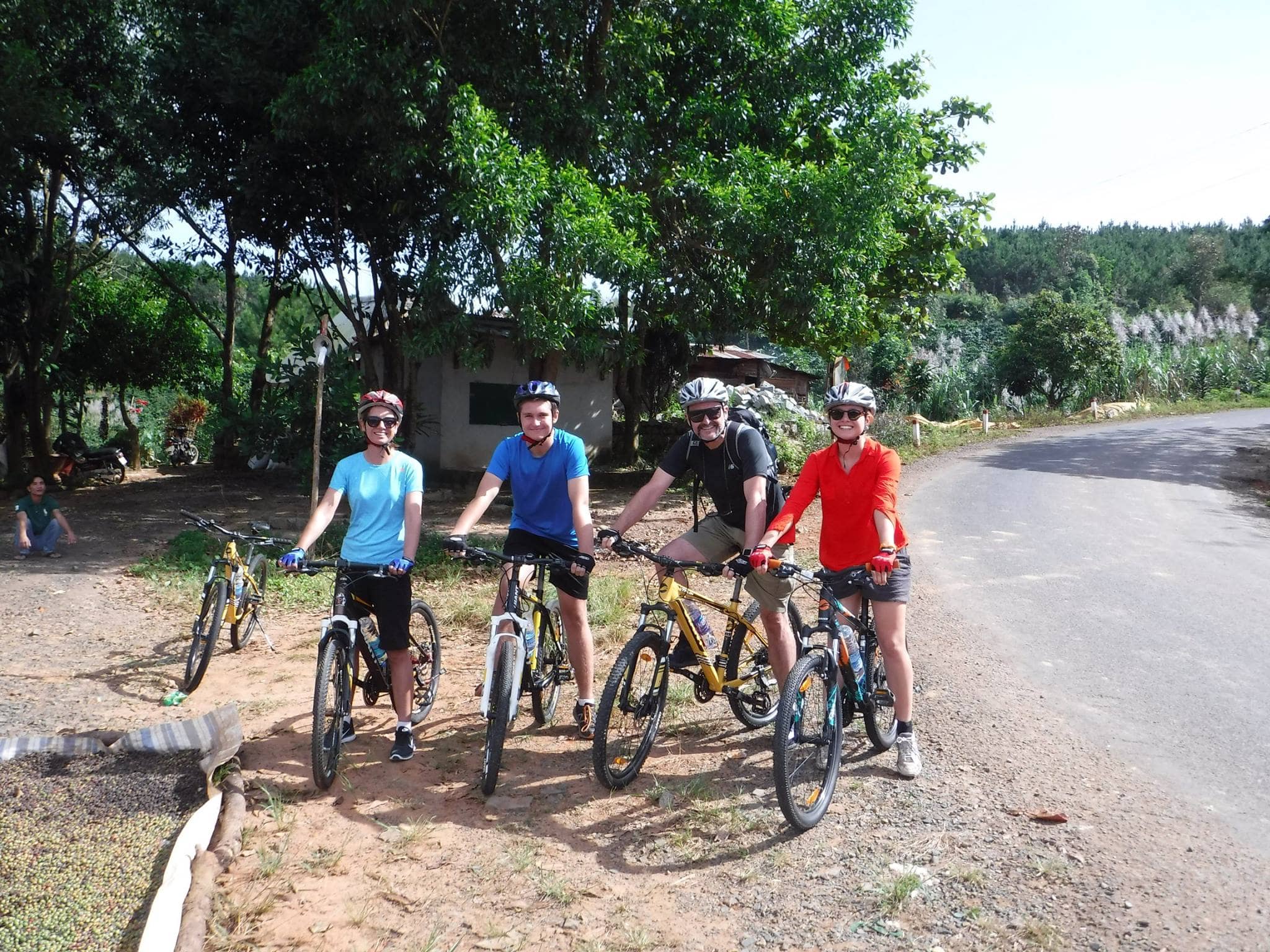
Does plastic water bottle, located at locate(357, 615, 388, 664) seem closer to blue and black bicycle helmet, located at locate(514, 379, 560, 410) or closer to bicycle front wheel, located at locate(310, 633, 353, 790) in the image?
bicycle front wheel, located at locate(310, 633, 353, 790)

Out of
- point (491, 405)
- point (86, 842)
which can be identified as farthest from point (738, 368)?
point (86, 842)

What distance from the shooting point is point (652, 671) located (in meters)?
4.78

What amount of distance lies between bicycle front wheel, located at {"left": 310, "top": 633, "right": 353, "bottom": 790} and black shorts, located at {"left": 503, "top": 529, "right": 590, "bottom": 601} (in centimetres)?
98

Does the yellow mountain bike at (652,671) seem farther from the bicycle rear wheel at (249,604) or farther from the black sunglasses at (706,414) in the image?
the bicycle rear wheel at (249,604)

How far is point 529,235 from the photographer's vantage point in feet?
37.4

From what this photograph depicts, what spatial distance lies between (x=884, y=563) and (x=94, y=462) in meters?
21.8

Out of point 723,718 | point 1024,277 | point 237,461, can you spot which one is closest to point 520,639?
point 723,718

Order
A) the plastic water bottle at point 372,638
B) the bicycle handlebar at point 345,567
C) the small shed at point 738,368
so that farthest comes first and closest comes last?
the small shed at point 738,368 < the plastic water bottle at point 372,638 < the bicycle handlebar at point 345,567

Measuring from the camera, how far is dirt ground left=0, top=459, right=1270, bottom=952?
3510 mm

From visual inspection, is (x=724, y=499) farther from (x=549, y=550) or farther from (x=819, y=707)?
(x=819, y=707)

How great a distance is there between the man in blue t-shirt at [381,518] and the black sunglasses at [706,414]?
1.43 metres

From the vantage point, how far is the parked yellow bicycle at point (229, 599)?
6.48 m

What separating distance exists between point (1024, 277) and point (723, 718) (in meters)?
81.8

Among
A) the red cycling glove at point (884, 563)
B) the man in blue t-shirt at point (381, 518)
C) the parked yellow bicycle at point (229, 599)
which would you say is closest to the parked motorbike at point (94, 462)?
the parked yellow bicycle at point (229, 599)
